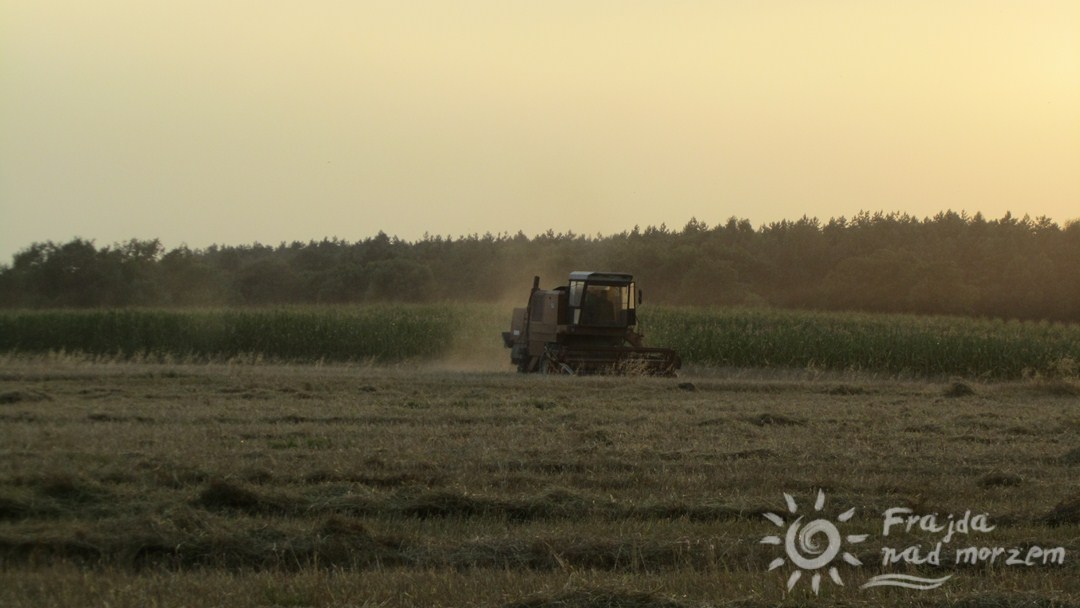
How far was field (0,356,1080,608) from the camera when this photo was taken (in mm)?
6309

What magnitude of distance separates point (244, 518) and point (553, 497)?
7.66 ft

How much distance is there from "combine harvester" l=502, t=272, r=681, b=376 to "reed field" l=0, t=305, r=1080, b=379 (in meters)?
7.28

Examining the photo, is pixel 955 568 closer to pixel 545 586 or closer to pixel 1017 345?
pixel 545 586

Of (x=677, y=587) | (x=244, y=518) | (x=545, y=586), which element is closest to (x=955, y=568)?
(x=677, y=587)

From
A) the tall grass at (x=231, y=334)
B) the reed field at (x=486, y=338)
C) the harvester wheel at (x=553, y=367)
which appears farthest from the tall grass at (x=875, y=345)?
the harvester wheel at (x=553, y=367)

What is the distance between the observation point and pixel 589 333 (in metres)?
23.1

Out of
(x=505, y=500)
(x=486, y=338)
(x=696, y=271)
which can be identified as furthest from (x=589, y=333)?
(x=696, y=271)

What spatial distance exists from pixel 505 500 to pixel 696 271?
1606 inches

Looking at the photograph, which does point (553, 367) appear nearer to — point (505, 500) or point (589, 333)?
point (589, 333)

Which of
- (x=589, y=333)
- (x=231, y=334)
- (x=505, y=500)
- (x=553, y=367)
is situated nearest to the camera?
(x=505, y=500)

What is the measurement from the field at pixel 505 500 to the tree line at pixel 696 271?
31.1 m

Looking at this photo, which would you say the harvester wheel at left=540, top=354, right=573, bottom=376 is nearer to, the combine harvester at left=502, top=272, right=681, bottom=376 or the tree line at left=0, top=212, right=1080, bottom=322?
the combine harvester at left=502, top=272, right=681, bottom=376

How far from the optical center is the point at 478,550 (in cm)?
704

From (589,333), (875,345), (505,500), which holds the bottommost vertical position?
(505,500)
